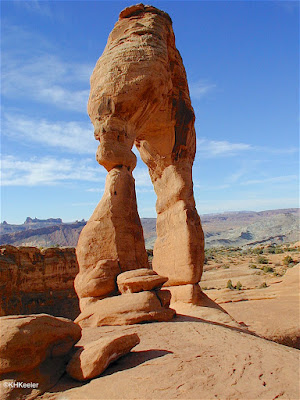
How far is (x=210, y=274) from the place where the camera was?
67.1 ft

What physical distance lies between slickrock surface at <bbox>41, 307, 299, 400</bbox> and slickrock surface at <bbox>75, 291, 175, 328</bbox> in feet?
1.72

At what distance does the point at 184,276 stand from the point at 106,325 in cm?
265

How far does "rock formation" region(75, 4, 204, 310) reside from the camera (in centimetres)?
648

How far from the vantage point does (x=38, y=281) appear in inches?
707

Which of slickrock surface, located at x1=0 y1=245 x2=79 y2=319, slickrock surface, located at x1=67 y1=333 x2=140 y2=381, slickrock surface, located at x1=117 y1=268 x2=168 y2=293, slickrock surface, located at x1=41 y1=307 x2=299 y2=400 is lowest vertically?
slickrock surface, located at x1=0 y1=245 x2=79 y2=319

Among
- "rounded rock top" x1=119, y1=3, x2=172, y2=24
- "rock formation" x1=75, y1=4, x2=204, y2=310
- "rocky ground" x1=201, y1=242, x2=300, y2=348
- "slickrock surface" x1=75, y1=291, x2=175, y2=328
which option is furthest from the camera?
"rounded rock top" x1=119, y1=3, x2=172, y2=24

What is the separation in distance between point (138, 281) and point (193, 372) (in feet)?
7.73

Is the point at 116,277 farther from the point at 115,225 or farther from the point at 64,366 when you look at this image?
the point at 64,366

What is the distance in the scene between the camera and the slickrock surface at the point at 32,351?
3152mm

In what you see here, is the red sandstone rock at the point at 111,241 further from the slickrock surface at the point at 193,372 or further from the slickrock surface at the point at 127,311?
the slickrock surface at the point at 193,372

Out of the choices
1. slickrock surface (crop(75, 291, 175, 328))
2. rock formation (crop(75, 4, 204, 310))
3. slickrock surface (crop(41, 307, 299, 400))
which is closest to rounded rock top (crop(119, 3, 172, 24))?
rock formation (crop(75, 4, 204, 310))

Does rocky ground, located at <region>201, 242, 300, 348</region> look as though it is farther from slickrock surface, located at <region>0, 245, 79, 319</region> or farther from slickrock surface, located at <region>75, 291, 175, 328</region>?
slickrock surface, located at <region>0, 245, 79, 319</region>

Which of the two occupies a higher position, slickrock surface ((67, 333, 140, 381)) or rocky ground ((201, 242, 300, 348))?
slickrock surface ((67, 333, 140, 381))

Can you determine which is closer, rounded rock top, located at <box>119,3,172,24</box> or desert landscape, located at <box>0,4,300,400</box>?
desert landscape, located at <box>0,4,300,400</box>
